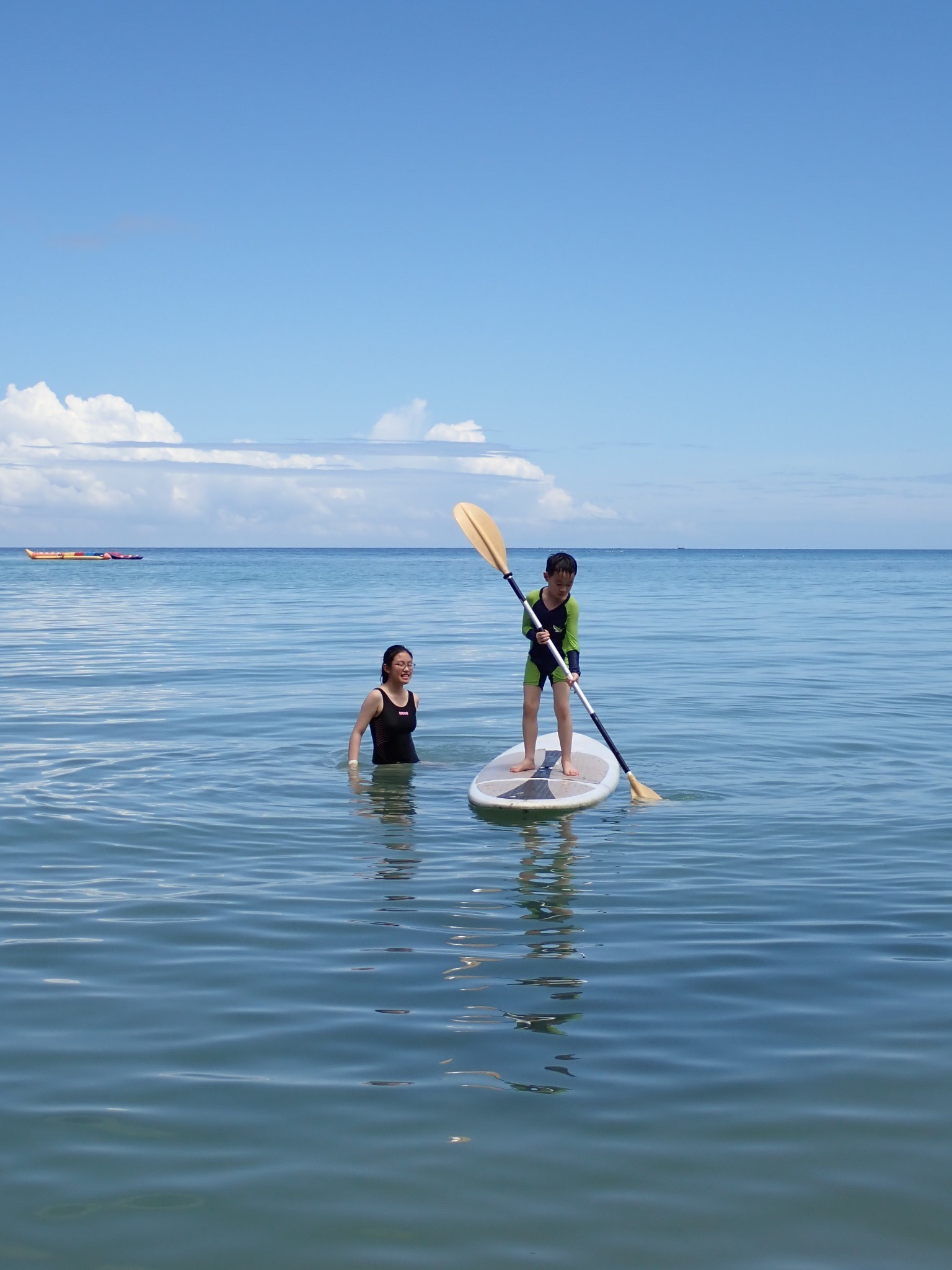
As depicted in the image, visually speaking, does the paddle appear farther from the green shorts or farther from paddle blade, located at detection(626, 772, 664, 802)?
paddle blade, located at detection(626, 772, 664, 802)

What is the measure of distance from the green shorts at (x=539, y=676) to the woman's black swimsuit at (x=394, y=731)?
117cm

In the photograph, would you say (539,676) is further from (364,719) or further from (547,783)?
(364,719)

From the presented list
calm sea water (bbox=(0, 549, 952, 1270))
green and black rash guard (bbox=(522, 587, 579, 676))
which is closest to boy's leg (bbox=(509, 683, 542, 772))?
green and black rash guard (bbox=(522, 587, 579, 676))

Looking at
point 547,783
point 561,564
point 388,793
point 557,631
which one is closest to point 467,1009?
point 547,783

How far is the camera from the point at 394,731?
36.0ft

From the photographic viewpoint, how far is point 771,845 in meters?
8.09

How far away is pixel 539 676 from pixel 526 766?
83cm

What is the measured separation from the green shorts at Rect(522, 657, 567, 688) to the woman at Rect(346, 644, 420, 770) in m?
1.05

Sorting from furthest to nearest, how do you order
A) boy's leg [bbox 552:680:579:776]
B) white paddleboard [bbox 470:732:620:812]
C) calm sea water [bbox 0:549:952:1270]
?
boy's leg [bbox 552:680:579:776] → white paddleboard [bbox 470:732:620:812] → calm sea water [bbox 0:549:952:1270]

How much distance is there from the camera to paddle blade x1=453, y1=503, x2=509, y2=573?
11.9 meters

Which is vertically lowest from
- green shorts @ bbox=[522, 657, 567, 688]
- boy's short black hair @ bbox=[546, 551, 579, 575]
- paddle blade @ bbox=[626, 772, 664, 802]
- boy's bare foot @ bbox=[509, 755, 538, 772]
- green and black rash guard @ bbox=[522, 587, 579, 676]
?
paddle blade @ bbox=[626, 772, 664, 802]

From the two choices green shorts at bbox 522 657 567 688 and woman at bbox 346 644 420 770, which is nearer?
green shorts at bbox 522 657 567 688

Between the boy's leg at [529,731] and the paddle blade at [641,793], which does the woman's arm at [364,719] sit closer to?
the boy's leg at [529,731]

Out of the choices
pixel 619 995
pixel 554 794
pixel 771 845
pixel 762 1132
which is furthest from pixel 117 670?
pixel 762 1132
